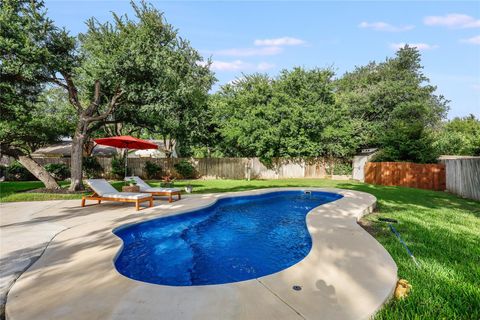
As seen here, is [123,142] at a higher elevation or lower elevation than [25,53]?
lower

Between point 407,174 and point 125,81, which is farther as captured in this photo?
point 407,174

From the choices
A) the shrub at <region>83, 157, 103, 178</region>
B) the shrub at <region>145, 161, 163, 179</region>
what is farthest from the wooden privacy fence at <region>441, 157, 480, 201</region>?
the shrub at <region>83, 157, 103, 178</region>

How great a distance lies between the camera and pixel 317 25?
1317 centimetres

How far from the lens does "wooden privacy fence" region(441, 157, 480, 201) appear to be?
951cm

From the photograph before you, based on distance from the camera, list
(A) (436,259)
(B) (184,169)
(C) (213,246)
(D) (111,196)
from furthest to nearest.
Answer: (B) (184,169)
(D) (111,196)
(C) (213,246)
(A) (436,259)

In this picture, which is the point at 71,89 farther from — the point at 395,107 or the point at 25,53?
the point at 395,107

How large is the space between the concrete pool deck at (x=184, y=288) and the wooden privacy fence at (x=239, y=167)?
13749 millimetres

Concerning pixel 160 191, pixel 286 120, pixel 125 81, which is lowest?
pixel 160 191

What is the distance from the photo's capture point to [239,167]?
20.2 m

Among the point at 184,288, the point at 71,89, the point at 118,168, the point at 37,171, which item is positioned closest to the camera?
the point at 184,288

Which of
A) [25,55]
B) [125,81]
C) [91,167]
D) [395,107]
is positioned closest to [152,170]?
[91,167]

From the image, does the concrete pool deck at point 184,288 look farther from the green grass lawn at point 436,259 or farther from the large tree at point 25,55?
the large tree at point 25,55

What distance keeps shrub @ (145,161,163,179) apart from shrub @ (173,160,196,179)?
1.23 meters

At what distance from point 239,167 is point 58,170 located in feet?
40.0
